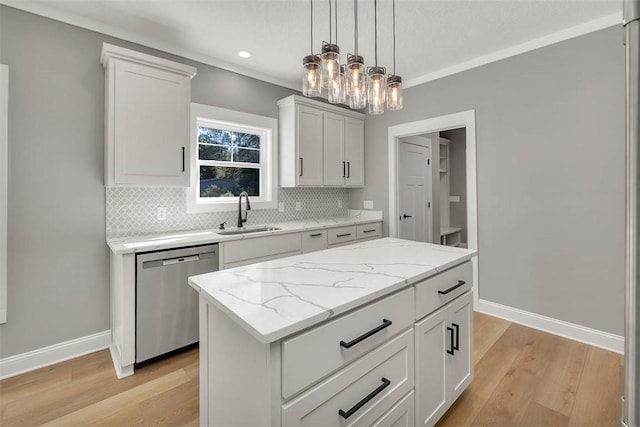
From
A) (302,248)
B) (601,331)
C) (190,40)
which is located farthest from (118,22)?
(601,331)

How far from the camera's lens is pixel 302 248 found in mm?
3109

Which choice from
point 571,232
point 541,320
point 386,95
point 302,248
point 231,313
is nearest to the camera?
point 231,313

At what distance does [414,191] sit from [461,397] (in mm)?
2887

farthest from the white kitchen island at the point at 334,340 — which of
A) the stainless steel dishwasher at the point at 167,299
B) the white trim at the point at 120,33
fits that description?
the white trim at the point at 120,33

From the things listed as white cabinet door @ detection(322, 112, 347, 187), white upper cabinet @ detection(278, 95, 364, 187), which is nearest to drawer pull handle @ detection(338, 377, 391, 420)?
white upper cabinet @ detection(278, 95, 364, 187)

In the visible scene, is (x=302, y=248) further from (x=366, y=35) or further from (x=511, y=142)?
(x=511, y=142)

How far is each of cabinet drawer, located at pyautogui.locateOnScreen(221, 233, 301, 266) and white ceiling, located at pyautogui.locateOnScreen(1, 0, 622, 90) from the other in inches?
71.1

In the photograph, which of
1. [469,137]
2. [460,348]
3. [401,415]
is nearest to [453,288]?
[460,348]

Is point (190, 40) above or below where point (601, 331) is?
above

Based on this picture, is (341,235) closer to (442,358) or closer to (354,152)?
(354,152)

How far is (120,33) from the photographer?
253cm

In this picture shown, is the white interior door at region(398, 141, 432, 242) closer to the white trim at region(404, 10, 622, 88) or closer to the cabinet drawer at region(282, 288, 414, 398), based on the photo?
the white trim at region(404, 10, 622, 88)

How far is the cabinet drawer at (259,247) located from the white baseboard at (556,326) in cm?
207

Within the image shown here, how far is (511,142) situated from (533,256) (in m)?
1.10
